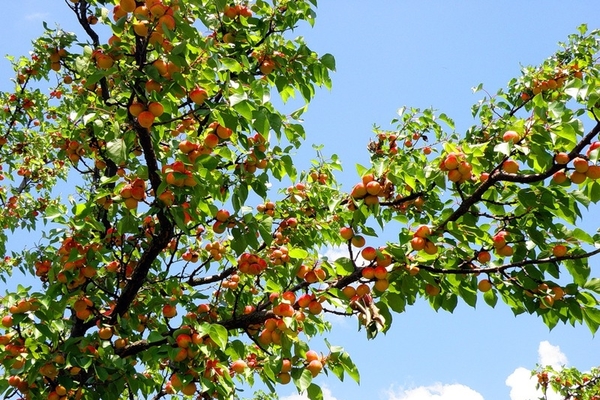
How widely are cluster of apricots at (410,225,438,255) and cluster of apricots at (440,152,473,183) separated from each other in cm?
36

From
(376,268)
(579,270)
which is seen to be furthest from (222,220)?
(579,270)

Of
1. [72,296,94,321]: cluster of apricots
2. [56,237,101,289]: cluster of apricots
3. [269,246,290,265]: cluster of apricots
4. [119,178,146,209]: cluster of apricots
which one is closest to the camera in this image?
[119,178,146,209]: cluster of apricots

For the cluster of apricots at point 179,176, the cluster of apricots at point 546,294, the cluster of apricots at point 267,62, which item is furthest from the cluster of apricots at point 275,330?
the cluster of apricots at point 267,62

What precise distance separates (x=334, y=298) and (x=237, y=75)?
6.81ft

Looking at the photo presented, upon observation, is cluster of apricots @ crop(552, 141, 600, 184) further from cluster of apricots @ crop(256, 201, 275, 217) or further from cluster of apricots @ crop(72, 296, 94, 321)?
cluster of apricots @ crop(72, 296, 94, 321)

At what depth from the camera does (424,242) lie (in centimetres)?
300

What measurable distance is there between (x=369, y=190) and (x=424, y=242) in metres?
0.50

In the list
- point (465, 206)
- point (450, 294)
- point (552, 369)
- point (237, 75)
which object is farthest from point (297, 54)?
point (552, 369)

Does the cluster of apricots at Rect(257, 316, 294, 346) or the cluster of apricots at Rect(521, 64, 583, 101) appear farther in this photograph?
the cluster of apricots at Rect(521, 64, 583, 101)

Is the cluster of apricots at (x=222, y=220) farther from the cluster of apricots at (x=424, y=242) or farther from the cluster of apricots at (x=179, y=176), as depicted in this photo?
the cluster of apricots at (x=424, y=242)

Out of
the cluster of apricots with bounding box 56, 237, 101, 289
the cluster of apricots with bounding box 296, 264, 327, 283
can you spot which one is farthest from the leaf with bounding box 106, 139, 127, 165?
the cluster of apricots with bounding box 296, 264, 327, 283

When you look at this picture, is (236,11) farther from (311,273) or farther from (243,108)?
(311,273)

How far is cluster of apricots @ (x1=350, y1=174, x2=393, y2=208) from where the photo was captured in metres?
2.87

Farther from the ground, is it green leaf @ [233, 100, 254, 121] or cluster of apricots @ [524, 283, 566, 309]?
green leaf @ [233, 100, 254, 121]
